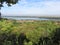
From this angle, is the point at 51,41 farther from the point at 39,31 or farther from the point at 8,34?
the point at 8,34

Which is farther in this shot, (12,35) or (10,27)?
(10,27)

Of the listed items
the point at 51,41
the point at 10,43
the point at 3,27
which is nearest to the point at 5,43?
the point at 10,43

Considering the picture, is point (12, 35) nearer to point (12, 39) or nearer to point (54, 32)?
point (12, 39)

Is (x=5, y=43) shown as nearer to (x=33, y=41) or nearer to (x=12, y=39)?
(x=12, y=39)

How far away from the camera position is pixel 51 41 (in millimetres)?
12266

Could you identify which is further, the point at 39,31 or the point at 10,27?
the point at 10,27

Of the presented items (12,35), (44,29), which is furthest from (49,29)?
(12,35)

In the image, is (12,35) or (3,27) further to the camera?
(3,27)

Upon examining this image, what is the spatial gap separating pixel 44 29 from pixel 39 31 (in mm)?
312

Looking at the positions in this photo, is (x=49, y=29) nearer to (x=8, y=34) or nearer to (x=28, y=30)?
(x=28, y=30)

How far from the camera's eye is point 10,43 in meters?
12.5

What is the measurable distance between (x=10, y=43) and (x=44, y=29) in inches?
69.3

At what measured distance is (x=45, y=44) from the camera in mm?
12352

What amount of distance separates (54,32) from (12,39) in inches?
81.7
